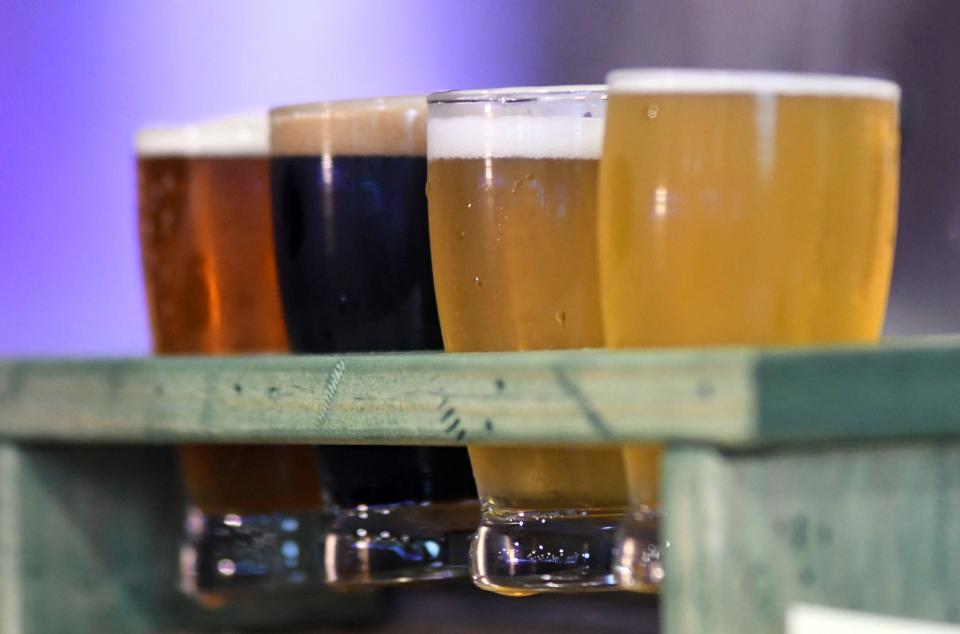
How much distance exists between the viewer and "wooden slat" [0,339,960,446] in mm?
696

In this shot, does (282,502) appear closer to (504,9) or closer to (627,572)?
(627,572)

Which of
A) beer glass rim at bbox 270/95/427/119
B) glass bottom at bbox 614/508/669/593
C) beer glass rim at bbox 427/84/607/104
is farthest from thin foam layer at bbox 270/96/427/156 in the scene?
glass bottom at bbox 614/508/669/593

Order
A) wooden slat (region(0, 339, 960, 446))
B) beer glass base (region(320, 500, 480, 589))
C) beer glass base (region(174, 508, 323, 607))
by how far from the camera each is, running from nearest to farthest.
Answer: wooden slat (region(0, 339, 960, 446)), beer glass base (region(320, 500, 480, 589)), beer glass base (region(174, 508, 323, 607))

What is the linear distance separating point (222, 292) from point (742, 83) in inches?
22.6

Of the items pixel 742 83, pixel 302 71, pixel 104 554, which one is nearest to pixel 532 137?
pixel 742 83

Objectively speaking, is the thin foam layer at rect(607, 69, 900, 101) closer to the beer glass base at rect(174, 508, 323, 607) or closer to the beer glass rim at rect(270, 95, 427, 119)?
the beer glass rim at rect(270, 95, 427, 119)

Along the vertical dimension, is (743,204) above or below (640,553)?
above

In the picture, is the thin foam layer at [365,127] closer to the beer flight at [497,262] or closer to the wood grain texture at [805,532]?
the beer flight at [497,262]

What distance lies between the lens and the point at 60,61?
7.13ft

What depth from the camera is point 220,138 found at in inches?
47.0

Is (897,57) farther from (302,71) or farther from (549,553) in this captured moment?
(302,71)

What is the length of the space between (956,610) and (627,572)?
171 millimetres

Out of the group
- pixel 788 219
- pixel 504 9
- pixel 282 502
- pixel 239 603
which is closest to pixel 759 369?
pixel 788 219

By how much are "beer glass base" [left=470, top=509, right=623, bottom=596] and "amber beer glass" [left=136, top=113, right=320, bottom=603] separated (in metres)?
0.32
